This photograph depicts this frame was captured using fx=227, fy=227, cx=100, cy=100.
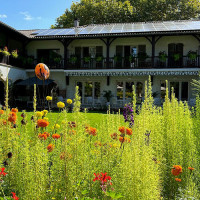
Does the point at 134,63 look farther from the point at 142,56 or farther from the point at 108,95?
the point at 108,95

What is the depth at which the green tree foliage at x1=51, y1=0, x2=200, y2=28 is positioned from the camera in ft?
98.1

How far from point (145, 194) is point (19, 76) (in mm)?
17654

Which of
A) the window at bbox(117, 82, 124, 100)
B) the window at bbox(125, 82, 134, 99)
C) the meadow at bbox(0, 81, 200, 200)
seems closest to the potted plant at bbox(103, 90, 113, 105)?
the window at bbox(117, 82, 124, 100)

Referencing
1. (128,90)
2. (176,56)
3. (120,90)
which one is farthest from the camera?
(120,90)

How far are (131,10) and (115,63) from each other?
49.8ft

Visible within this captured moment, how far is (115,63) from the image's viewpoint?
17.8m

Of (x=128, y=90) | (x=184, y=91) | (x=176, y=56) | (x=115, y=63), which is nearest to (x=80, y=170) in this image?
(x=176, y=56)

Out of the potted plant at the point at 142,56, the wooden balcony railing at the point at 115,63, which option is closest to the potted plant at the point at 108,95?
the wooden balcony railing at the point at 115,63

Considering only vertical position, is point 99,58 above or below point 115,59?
above

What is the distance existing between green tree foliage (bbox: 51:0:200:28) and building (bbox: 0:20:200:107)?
12.9 meters

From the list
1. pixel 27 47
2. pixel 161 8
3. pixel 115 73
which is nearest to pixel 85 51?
pixel 115 73

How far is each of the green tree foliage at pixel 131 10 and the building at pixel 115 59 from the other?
507 inches

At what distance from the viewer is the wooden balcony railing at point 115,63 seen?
16.6 metres

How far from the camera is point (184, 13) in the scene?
101 feet
